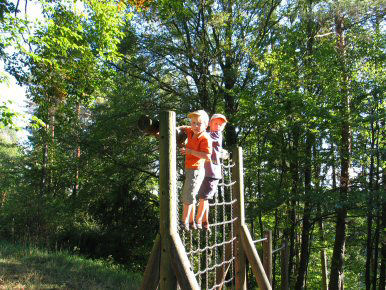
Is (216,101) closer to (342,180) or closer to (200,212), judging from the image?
(342,180)

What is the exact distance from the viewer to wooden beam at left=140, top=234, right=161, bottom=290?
2.79m

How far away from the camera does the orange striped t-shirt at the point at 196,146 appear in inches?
123

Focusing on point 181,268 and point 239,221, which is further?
point 239,221

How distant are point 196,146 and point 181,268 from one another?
1.03 metres

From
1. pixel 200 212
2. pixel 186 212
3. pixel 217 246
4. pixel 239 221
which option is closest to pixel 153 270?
pixel 186 212

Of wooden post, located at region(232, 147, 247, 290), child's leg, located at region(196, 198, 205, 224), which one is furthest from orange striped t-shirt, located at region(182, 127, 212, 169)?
wooden post, located at region(232, 147, 247, 290)

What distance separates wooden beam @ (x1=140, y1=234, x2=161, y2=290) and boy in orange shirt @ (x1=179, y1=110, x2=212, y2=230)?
0.48 m

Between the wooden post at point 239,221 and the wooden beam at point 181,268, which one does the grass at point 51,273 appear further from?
the wooden beam at point 181,268

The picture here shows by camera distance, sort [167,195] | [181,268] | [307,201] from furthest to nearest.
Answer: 1. [307,201]
2. [167,195]
3. [181,268]

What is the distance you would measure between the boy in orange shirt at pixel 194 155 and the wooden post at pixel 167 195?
0.31 m

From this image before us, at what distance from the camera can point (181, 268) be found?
2658 millimetres

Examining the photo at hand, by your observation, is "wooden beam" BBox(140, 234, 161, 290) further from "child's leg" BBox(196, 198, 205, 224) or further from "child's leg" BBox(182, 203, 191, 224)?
"child's leg" BBox(196, 198, 205, 224)

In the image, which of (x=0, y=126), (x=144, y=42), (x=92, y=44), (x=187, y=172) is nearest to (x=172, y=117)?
(x=187, y=172)

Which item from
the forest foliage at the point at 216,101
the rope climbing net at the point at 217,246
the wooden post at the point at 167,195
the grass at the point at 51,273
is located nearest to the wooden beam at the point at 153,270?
the wooden post at the point at 167,195
